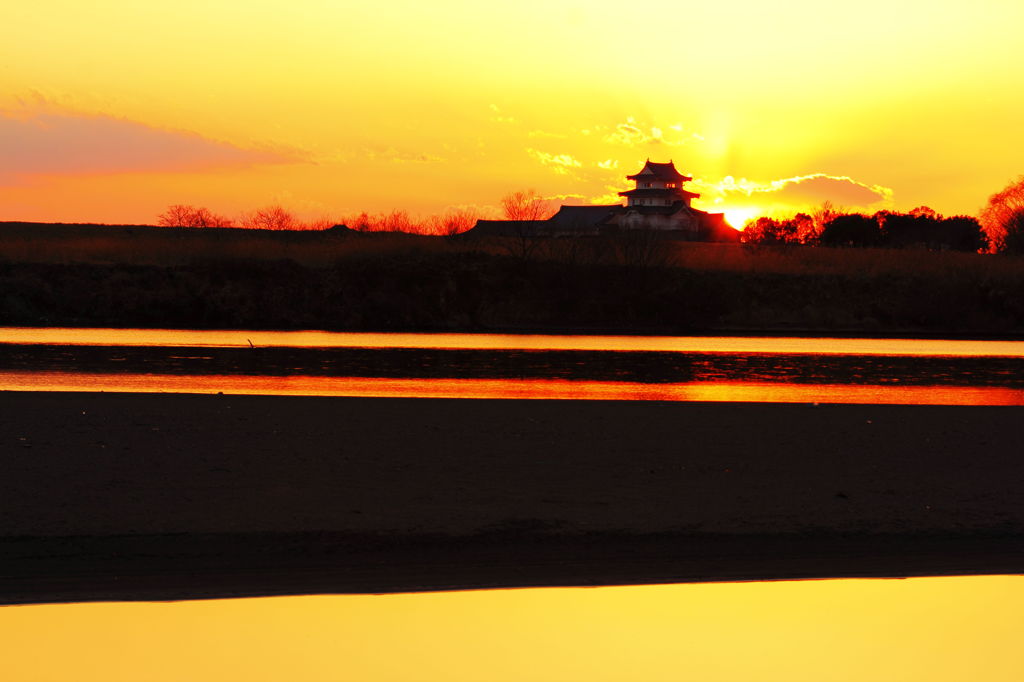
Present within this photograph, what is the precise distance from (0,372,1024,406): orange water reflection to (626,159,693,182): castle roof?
392 feet

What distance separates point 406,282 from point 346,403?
36035 mm

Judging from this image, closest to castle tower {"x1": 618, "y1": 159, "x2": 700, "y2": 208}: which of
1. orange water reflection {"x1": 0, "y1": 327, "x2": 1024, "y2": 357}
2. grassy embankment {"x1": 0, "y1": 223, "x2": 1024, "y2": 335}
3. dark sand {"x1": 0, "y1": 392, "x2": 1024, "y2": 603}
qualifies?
grassy embankment {"x1": 0, "y1": 223, "x2": 1024, "y2": 335}

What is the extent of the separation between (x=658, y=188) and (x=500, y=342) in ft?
349

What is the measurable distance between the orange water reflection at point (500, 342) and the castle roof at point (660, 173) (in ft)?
326

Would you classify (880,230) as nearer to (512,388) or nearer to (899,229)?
(899,229)

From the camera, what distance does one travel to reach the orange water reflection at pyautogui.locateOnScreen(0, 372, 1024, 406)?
20.2 metres

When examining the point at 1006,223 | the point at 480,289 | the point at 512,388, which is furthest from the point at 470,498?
the point at 1006,223

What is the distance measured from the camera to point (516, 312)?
51.6 m

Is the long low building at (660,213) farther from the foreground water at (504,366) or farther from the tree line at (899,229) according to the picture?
the foreground water at (504,366)

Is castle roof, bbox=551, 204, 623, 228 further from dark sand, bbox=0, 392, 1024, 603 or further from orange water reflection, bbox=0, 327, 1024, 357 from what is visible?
dark sand, bbox=0, 392, 1024, 603

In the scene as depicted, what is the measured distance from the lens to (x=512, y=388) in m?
21.8

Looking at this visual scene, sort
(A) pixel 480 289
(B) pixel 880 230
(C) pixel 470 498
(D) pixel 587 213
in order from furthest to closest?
Result: (D) pixel 587 213 < (B) pixel 880 230 < (A) pixel 480 289 < (C) pixel 470 498

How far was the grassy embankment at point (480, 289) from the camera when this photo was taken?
49000 mm

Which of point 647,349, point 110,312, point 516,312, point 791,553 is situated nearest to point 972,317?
point 516,312
